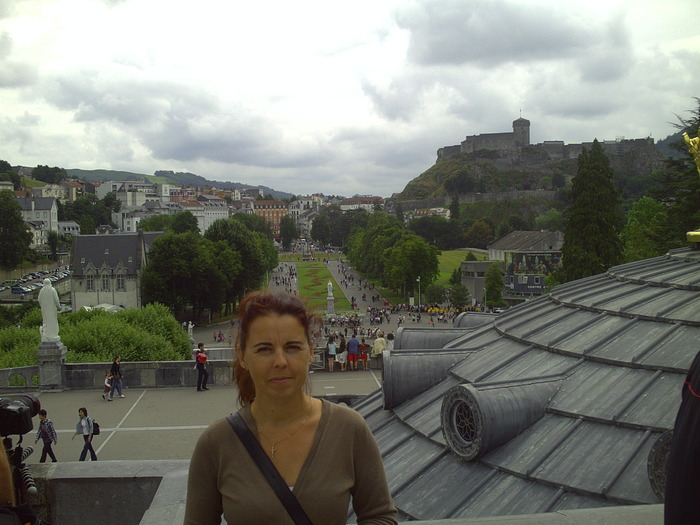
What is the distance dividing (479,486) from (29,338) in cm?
3005

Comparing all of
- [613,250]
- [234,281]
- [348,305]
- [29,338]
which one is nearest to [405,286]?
[348,305]

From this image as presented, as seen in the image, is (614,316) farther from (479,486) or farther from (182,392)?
(182,392)

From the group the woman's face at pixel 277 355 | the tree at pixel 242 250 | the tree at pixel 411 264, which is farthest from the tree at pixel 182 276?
the woman's face at pixel 277 355

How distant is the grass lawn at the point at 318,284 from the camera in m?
86.0

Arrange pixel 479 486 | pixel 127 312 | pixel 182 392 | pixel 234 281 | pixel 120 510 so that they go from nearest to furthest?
pixel 120 510, pixel 479 486, pixel 182 392, pixel 127 312, pixel 234 281

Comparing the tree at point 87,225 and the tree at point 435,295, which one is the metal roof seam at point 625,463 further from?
the tree at point 87,225

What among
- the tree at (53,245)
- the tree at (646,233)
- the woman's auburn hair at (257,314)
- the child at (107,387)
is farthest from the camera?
the tree at (53,245)

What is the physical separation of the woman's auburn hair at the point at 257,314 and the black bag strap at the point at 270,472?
395 millimetres

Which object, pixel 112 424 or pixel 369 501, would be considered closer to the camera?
pixel 369 501

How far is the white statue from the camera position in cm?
2306

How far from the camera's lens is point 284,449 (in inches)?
132

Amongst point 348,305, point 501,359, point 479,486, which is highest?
point 501,359

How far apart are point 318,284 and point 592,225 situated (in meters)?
67.1

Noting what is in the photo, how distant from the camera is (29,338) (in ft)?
107
